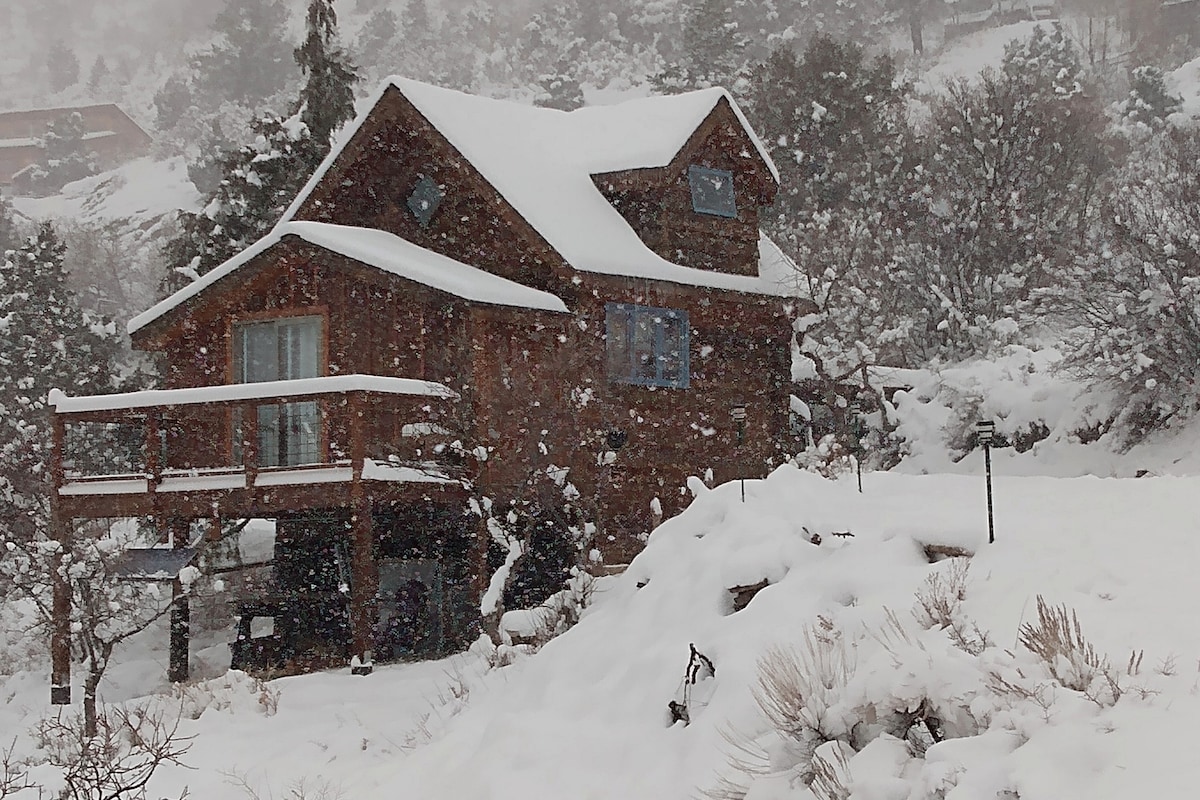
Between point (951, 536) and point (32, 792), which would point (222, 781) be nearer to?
point (32, 792)

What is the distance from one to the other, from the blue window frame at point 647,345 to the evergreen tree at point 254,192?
34.8 feet

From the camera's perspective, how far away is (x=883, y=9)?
66.1m

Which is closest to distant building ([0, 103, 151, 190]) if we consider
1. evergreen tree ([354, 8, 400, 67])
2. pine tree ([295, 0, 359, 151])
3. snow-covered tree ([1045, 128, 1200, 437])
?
evergreen tree ([354, 8, 400, 67])

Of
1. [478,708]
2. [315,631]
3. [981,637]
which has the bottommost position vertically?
[315,631]

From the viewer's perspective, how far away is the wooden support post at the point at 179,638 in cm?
1642

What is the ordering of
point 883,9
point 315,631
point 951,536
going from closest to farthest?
point 951,536 → point 315,631 → point 883,9

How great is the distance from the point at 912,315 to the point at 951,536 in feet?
74.0

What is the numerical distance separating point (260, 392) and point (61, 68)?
96.3 metres

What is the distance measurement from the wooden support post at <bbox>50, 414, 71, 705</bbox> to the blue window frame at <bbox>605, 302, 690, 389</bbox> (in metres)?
7.51

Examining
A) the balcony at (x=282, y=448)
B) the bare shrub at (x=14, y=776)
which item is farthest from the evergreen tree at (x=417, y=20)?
the bare shrub at (x=14, y=776)

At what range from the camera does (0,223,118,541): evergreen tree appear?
27.3 m

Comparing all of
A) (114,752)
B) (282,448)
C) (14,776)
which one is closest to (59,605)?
(282,448)

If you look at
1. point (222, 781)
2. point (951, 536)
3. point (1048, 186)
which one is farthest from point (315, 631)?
point (1048, 186)

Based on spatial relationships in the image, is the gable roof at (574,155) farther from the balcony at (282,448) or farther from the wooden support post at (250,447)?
the wooden support post at (250,447)
